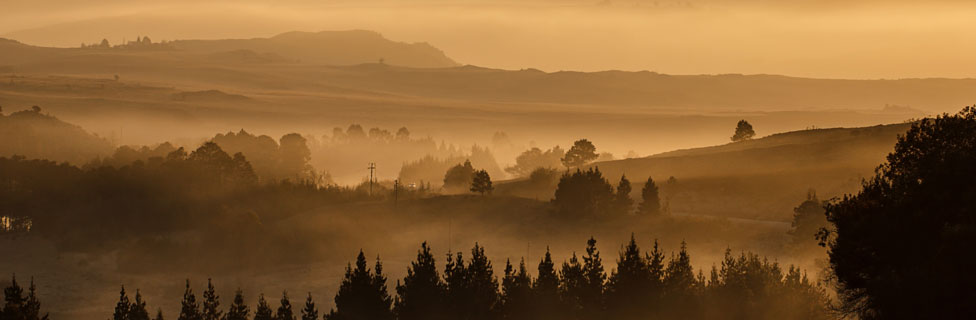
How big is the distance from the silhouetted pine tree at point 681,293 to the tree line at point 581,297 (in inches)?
2.5

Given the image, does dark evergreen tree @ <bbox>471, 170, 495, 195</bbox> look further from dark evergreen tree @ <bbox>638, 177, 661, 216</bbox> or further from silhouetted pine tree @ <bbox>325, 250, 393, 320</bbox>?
silhouetted pine tree @ <bbox>325, 250, 393, 320</bbox>

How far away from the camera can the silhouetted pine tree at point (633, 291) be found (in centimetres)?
6969

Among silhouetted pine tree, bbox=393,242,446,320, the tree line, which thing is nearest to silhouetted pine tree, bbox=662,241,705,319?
the tree line

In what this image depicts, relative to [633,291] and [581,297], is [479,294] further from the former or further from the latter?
[633,291]

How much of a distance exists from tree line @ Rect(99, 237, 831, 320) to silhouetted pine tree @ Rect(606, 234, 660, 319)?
63 millimetres

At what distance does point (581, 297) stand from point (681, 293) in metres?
6.70

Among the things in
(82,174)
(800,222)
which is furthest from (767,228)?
(82,174)

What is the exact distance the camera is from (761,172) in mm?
149125

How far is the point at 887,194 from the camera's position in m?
38.6

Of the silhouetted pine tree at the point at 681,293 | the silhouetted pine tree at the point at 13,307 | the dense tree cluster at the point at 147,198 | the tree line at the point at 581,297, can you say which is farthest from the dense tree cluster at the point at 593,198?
the silhouetted pine tree at the point at 13,307

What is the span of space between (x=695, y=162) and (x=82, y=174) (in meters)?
87.9

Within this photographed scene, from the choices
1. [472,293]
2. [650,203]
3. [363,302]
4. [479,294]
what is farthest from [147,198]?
[479,294]

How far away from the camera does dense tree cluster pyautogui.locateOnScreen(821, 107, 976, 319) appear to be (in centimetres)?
3350

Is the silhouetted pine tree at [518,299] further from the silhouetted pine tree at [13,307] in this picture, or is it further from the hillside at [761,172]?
the hillside at [761,172]
